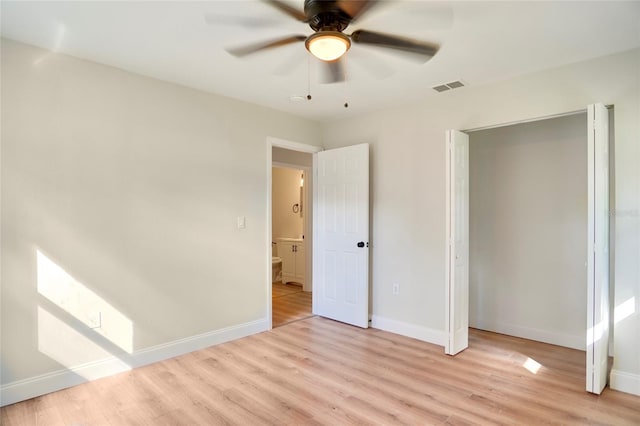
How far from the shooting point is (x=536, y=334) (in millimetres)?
3791

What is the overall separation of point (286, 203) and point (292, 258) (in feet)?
4.00

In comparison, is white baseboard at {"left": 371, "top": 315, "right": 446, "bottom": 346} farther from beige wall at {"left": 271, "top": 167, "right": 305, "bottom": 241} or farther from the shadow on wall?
beige wall at {"left": 271, "top": 167, "right": 305, "bottom": 241}

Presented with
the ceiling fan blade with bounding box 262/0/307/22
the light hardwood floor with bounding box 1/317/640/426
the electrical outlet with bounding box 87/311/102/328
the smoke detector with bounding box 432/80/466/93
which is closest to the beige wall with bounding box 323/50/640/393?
the smoke detector with bounding box 432/80/466/93

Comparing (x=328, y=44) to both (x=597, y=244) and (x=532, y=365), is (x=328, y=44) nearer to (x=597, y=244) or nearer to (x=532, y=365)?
(x=597, y=244)

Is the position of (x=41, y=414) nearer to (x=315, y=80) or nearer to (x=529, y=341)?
(x=315, y=80)

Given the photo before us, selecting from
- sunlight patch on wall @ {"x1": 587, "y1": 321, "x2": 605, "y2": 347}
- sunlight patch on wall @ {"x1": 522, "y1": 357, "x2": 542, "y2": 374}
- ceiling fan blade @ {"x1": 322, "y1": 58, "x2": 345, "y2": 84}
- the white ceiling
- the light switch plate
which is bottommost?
sunlight patch on wall @ {"x1": 522, "y1": 357, "x2": 542, "y2": 374}

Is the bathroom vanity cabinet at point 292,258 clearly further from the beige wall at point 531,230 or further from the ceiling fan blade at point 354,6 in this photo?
the ceiling fan blade at point 354,6

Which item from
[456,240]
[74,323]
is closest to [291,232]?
[456,240]

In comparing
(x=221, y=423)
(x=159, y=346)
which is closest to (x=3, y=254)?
(x=159, y=346)

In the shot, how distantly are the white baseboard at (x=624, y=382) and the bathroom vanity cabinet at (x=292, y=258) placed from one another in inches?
179

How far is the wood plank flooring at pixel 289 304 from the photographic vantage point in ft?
15.1

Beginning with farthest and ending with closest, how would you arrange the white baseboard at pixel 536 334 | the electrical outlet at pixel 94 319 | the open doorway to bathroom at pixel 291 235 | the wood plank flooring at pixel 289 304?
the open doorway to bathroom at pixel 291 235, the wood plank flooring at pixel 289 304, the white baseboard at pixel 536 334, the electrical outlet at pixel 94 319

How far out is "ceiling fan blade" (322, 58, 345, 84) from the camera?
2275 millimetres

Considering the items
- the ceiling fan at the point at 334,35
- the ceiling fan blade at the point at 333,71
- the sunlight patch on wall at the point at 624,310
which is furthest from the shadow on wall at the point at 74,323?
the sunlight patch on wall at the point at 624,310
